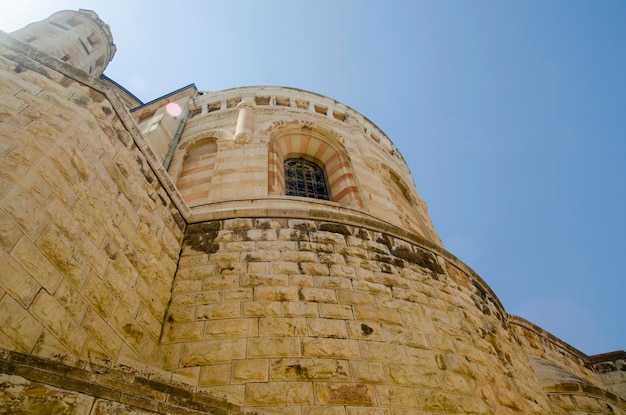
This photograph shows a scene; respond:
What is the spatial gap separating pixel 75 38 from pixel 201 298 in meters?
23.2

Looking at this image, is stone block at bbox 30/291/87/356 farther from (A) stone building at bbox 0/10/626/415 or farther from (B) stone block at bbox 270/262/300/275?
(B) stone block at bbox 270/262/300/275

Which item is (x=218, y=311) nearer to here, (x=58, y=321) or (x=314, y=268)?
(x=314, y=268)

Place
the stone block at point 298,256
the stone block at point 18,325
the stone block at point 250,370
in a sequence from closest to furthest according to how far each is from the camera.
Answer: the stone block at point 18,325 < the stone block at point 250,370 < the stone block at point 298,256

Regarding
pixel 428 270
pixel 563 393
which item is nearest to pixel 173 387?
pixel 428 270

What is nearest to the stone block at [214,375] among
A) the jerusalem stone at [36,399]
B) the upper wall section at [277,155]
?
the jerusalem stone at [36,399]

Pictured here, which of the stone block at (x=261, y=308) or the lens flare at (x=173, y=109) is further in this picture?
the lens flare at (x=173, y=109)

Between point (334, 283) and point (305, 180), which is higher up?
point (305, 180)

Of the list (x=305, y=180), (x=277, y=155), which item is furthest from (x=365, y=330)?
(x=277, y=155)

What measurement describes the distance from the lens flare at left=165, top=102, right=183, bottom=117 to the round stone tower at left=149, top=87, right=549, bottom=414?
9.98 feet

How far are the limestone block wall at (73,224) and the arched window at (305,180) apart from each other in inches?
143

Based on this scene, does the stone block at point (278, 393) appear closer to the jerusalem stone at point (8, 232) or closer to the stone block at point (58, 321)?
the stone block at point (58, 321)

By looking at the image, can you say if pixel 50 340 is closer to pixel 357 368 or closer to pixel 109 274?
pixel 109 274

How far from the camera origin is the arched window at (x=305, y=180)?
8.00 m

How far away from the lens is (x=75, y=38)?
2112 cm
